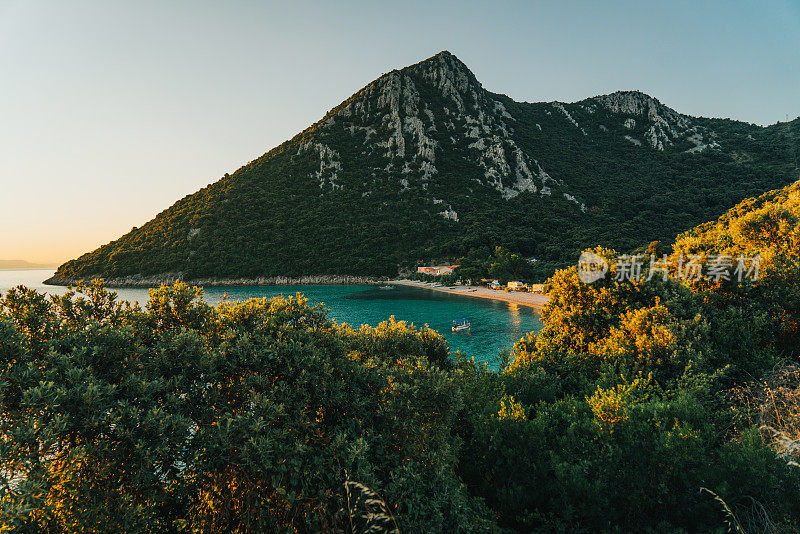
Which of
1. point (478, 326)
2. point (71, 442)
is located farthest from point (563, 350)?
point (478, 326)

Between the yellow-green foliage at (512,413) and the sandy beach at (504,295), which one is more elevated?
the yellow-green foliage at (512,413)

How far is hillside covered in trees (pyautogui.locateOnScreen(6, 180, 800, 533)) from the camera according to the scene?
4.76 metres

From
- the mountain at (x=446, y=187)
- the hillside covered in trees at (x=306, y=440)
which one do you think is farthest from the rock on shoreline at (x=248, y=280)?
the hillside covered in trees at (x=306, y=440)

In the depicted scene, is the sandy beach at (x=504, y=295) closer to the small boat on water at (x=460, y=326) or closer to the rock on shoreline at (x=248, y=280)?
the small boat on water at (x=460, y=326)

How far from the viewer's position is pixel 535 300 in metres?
A: 69.9

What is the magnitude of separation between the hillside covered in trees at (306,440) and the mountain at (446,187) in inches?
3598

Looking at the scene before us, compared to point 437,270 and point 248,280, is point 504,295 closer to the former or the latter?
point 437,270

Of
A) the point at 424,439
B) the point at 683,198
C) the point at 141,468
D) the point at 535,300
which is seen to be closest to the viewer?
the point at 141,468

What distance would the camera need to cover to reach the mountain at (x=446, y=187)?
118 metres

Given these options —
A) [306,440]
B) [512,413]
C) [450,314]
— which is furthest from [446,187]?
[306,440]

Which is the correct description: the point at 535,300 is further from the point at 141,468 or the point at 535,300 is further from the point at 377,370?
the point at 141,468

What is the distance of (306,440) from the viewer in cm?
591

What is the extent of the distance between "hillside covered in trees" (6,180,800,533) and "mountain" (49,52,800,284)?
91.4 meters

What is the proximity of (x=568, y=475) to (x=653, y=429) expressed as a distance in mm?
2696
